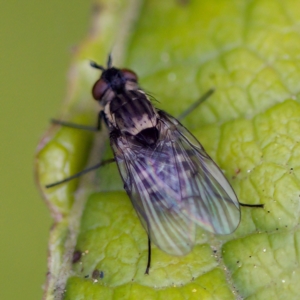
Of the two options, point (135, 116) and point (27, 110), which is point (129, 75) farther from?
point (27, 110)

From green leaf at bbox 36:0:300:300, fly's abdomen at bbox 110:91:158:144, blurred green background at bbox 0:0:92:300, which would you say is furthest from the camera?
blurred green background at bbox 0:0:92:300

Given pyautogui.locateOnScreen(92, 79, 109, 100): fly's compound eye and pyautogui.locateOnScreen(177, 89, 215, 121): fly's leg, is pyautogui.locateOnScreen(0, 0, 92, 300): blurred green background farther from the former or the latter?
pyautogui.locateOnScreen(177, 89, 215, 121): fly's leg

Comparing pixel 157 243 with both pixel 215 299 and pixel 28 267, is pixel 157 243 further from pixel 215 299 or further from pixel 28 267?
pixel 28 267

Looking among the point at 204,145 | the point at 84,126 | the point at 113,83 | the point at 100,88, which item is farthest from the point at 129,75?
the point at 204,145

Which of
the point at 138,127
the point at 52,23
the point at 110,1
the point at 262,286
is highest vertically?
the point at 52,23

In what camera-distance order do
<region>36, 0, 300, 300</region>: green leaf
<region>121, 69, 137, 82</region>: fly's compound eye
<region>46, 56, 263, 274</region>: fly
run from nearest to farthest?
<region>36, 0, 300, 300</region>: green leaf → <region>46, 56, 263, 274</region>: fly → <region>121, 69, 137, 82</region>: fly's compound eye

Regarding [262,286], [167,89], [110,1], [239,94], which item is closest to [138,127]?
[167,89]

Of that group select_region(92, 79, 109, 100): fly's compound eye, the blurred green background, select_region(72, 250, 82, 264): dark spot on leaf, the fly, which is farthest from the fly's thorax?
select_region(72, 250, 82, 264): dark spot on leaf

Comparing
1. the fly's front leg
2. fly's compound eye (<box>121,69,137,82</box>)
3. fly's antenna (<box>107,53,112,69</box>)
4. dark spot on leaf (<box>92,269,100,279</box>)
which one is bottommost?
dark spot on leaf (<box>92,269,100,279</box>)
